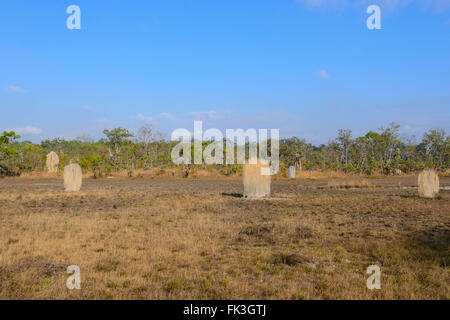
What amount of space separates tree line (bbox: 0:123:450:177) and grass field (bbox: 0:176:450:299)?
25.0 m

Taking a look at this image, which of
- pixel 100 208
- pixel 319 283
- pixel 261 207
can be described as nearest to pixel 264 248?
pixel 319 283

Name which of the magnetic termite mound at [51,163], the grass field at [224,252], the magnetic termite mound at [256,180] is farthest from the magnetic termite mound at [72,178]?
the magnetic termite mound at [51,163]

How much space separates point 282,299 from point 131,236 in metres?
5.05

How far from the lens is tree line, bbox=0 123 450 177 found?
3669 cm

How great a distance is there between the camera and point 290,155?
4562 centimetres

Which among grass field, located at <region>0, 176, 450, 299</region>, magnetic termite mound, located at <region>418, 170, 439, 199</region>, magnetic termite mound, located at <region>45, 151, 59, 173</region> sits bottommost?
grass field, located at <region>0, 176, 450, 299</region>

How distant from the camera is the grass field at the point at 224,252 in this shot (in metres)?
5.18

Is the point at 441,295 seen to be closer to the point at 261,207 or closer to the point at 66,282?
the point at 66,282

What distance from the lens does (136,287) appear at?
525 cm

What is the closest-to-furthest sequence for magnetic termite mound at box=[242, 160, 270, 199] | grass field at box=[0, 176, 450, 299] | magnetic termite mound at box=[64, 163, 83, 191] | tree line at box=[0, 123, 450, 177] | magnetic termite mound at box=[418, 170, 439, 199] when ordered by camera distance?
1. grass field at box=[0, 176, 450, 299]
2. magnetic termite mound at box=[418, 170, 439, 199]
3. magnetic termite mound at box=[242, 160, 270, 199]
4. magnetic termite mound at box=[64, 163, 83, 191]
5. tree line at box=[0, 123, 450, 177]

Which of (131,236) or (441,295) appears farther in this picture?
(131,236)

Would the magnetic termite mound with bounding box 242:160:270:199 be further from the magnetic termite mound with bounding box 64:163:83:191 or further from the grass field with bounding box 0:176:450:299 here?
the magnetic termite mound with bounding box 64:163:83:191

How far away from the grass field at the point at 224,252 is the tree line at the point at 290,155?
985 inches

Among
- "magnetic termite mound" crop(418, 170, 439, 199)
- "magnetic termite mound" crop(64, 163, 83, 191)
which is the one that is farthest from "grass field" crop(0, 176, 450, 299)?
"magnetic termite mound" crop(64, 163, 83, 191)
